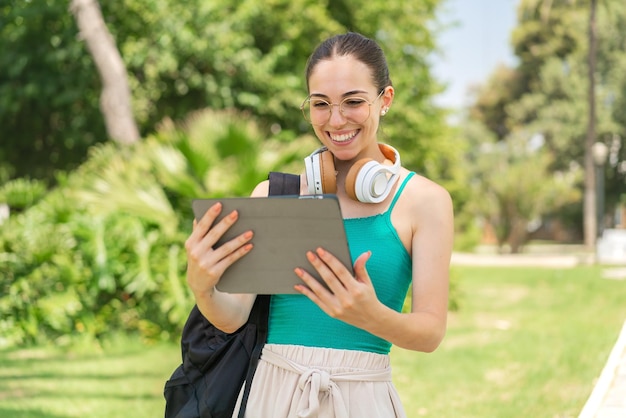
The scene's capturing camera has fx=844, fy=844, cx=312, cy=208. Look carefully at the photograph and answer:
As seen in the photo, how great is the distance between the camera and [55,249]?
32.0 feet

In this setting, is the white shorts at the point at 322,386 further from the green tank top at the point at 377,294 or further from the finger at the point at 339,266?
the finger at the point at 339,266

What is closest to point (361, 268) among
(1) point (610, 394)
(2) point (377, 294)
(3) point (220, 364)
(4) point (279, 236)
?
(4) point (279, 236)

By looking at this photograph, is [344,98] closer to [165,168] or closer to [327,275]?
[327,275]

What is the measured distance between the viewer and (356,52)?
2.05m

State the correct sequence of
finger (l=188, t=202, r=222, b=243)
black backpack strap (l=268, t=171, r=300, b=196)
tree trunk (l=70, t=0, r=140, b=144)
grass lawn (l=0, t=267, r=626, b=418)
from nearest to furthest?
finger (l=188, t=202, r=222, b=243) < black backpack strap (l=268, t=171, r=300, b=196) < grass lawn (l=0, t=267, r=626, b=418) < tree trunk (l=70, t=0, r=140, b=144)

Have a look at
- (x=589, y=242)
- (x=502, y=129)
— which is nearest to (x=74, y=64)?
(x=589, y=242)

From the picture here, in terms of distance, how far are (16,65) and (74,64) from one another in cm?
124

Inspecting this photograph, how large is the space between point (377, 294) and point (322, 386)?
25 cm

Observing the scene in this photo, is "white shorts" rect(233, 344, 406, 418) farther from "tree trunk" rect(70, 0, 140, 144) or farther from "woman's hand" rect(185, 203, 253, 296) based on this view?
"tree trunk" rect(70, 0, 140, 144)

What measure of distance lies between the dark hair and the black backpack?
1.01ft

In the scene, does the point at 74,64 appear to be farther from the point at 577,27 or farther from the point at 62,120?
the point at 577,27

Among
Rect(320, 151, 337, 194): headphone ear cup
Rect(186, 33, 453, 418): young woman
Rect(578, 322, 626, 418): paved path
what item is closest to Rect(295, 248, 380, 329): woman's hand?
Rect(186, 33, 453, 418): young woman

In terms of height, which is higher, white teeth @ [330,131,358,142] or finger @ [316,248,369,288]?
white teeth @ [330,131,358,142]

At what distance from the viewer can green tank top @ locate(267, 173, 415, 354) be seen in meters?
1.97
